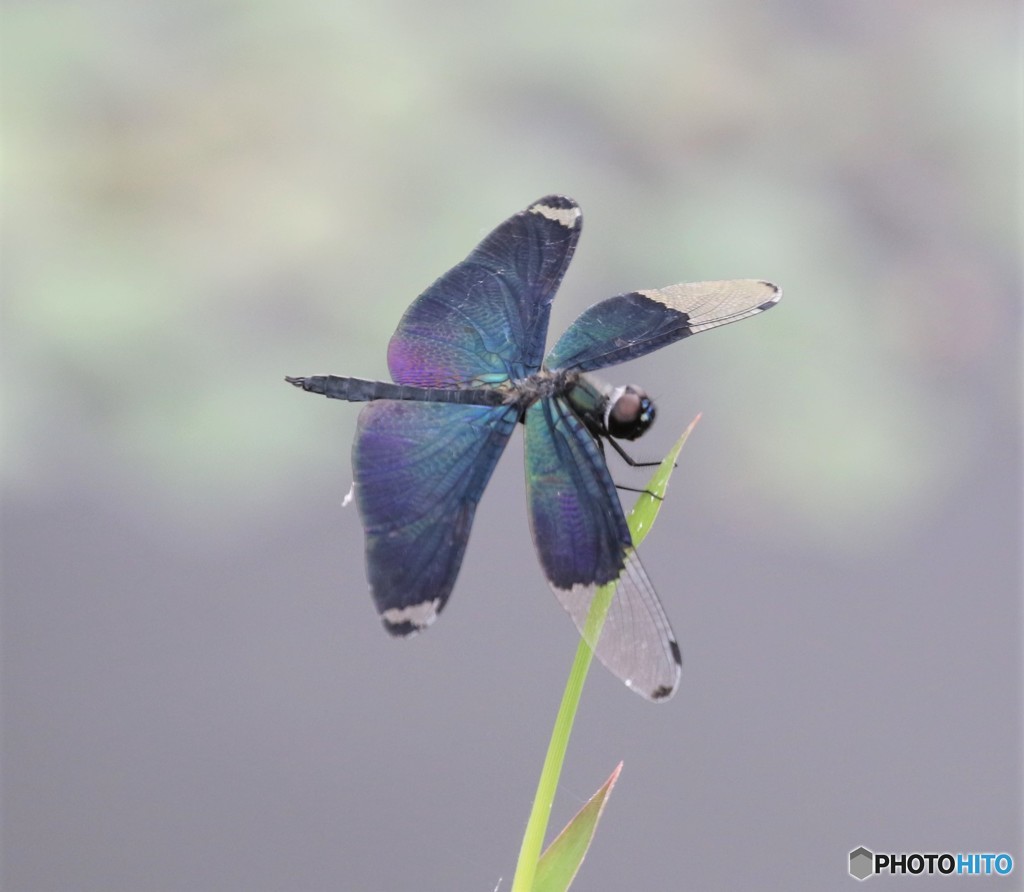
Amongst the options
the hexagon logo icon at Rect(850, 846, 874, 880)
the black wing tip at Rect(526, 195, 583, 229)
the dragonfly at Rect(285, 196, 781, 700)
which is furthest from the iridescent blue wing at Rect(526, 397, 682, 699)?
the hexagon logo icon at Rect(850, 846, 874, 880)

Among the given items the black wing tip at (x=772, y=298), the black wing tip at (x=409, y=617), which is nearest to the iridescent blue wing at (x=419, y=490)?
the black wing tip at (x=409, y=617)

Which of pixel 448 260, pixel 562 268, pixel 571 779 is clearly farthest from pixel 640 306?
pixel 571 779

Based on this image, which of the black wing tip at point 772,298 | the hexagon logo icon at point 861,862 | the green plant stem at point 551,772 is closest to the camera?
the green plant stem at point 551,772

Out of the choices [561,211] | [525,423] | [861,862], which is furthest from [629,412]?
[861,862]

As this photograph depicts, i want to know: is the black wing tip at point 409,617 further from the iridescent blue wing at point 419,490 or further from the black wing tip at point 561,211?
the black wing tip at point 561,211

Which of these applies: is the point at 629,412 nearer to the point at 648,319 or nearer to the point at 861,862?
the point at 648,319
